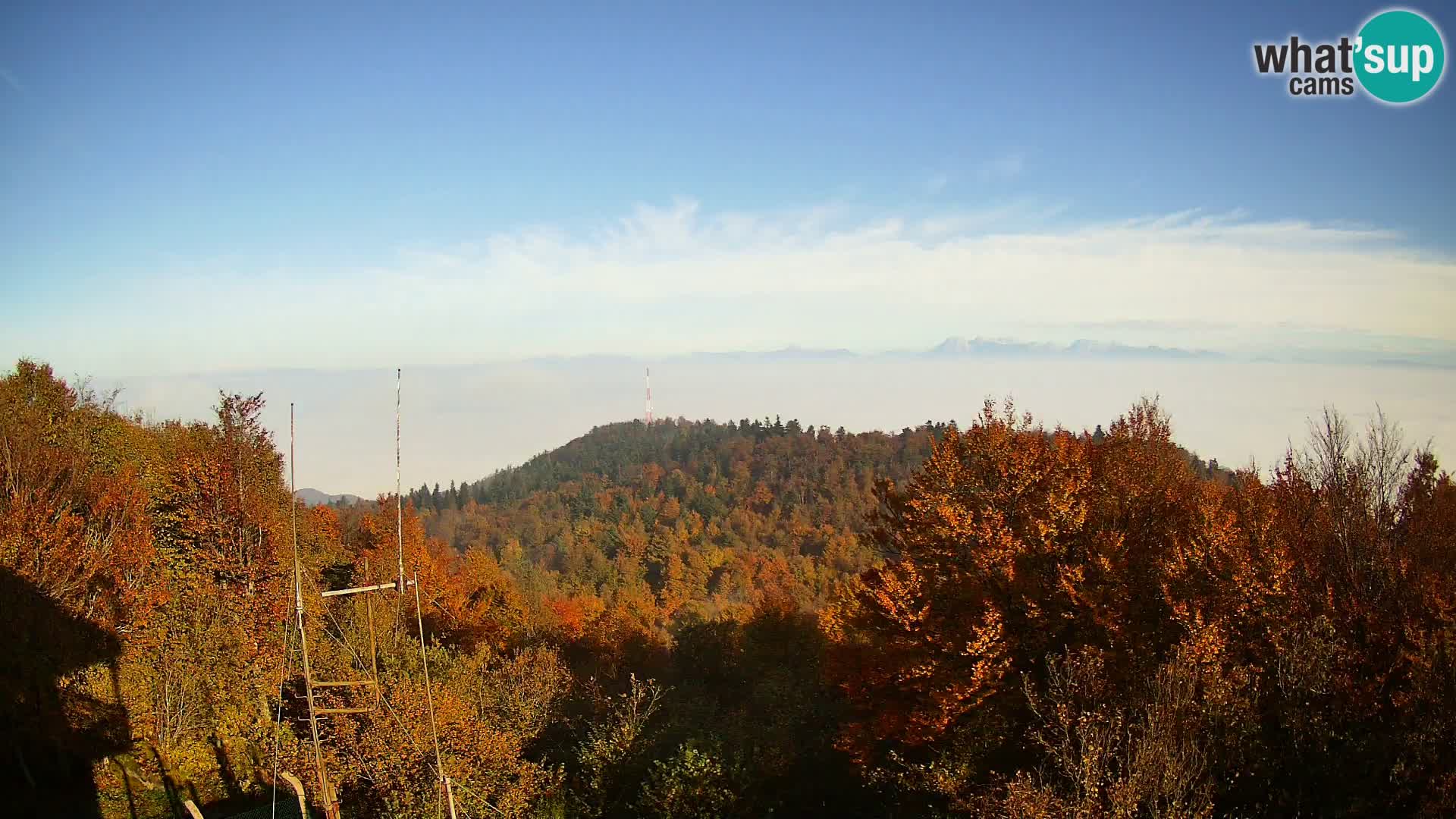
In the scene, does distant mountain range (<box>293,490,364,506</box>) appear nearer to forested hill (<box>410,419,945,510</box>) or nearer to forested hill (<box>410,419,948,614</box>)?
forested hill (<box>410,419,948,614</box>)

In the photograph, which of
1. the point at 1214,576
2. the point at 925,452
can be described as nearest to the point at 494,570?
the point at 1214,576

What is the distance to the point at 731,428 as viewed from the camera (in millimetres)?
178000

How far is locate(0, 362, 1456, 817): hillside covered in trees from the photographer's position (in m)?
16.9

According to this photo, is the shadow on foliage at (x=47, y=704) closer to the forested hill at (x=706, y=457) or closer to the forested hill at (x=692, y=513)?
the forested hill at (x=692, y=513)

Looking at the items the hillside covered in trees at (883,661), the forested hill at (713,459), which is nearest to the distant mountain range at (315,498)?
the hillside covered in trees at (883,661)

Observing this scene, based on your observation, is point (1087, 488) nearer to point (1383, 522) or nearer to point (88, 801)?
point (1383, 522)

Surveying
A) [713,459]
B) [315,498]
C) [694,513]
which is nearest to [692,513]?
[694,513]

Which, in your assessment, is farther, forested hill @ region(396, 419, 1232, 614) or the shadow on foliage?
forested hill @ region(396, 419, 1232, 614)

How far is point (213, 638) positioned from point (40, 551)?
19.0 feet

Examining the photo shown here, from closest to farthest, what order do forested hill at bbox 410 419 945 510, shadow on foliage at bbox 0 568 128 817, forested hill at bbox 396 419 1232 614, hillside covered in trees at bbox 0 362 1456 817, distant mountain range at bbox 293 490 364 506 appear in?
1. hillside covered in trees at bbox 0 362 1456 817
2. shadow on foliage at bbox 0 568 128 817
3. distant mountain range at bbox 293 490 364 506
4. forested hill at bbox 396 419 1232 614
5. forested hill at bbox 410 419 945 510

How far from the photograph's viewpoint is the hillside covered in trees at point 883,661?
16891 mm

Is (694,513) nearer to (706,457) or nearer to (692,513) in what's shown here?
(692,513)

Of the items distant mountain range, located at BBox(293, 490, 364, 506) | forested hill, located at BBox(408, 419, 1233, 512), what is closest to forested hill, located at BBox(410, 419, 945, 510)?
forested hill, located at BBox(408, 419, 1233, 512)

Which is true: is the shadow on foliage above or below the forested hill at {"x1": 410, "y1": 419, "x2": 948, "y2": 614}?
above
